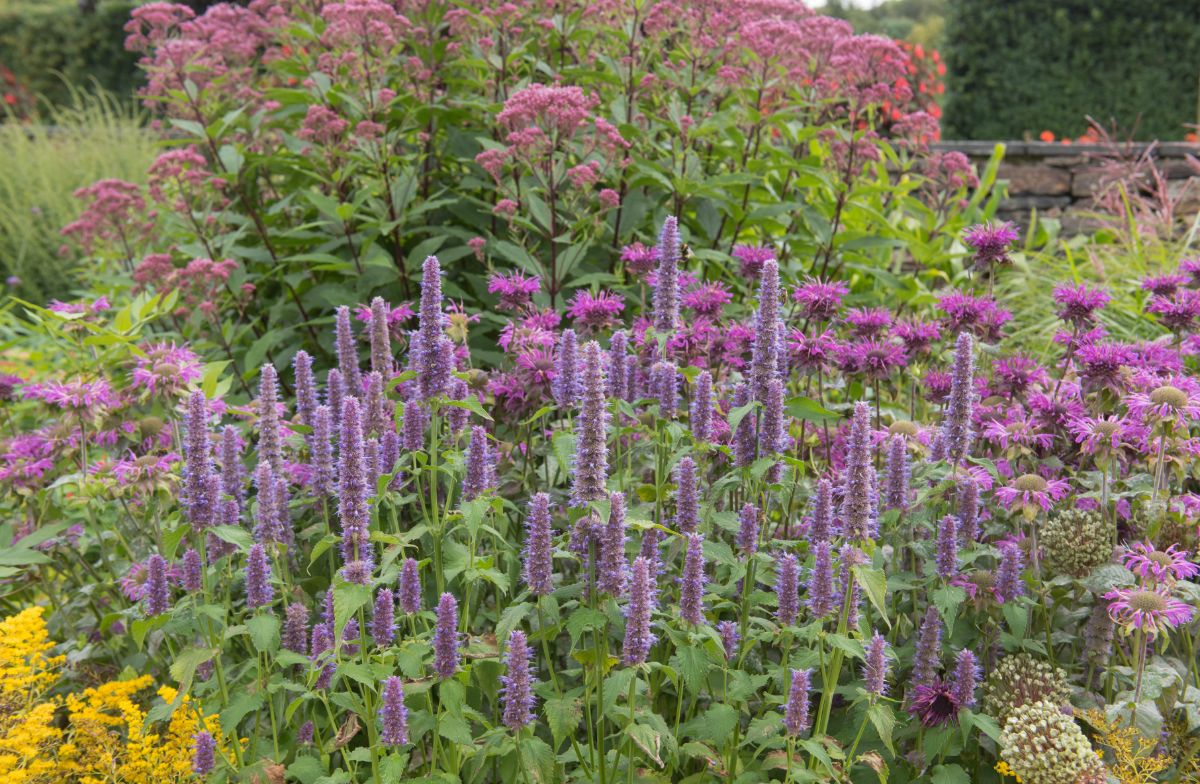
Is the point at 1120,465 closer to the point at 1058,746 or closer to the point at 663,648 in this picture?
the point at 1058,746

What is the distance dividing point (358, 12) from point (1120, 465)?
124 inches

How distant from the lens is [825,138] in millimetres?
A: 5379

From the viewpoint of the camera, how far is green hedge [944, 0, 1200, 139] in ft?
37.9

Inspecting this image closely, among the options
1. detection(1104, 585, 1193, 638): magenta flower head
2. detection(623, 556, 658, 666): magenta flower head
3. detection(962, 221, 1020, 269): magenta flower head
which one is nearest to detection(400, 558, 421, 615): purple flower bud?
detection(623, 556, 658, 666): magenta flower head

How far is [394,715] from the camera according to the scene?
A: 2271 mm

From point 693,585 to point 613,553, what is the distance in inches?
7.6

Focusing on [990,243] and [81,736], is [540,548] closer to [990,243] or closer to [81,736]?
[81,736]

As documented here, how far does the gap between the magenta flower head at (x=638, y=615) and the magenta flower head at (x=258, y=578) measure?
0.91 m

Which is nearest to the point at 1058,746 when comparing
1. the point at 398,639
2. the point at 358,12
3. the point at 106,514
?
the point at 398,639

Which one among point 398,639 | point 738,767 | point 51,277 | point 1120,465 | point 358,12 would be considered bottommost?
point 51,277

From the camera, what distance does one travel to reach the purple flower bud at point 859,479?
2.29 meters

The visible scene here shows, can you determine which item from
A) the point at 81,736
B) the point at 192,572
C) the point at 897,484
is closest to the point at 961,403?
the point at 897,484

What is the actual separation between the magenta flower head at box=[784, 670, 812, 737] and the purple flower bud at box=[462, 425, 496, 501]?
0.82m

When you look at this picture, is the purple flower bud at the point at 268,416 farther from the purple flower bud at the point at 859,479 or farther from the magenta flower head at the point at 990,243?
the magenta flower head at the point at 990,243
